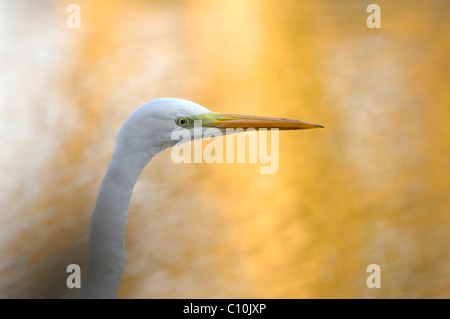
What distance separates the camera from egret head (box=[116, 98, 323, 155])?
0.73 metres

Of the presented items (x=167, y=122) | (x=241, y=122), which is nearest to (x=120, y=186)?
(x=167, y=122)

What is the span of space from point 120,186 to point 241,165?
944mm

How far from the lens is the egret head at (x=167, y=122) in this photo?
732mm

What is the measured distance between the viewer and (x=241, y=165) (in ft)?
5.36

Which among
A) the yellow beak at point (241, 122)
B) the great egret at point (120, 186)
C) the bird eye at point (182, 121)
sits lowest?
the great egret at point (120, 186)

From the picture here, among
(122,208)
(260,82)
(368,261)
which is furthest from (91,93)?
(368,261)

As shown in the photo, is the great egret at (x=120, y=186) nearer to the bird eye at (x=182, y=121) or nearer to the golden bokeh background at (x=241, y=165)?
the bird eye at (x=182, y=121)

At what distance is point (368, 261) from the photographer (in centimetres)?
155

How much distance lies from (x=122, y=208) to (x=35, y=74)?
3.26ft

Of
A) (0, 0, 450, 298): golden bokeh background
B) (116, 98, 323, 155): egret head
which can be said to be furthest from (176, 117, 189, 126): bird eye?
(0, 0, 450, 298): golden bokeh background

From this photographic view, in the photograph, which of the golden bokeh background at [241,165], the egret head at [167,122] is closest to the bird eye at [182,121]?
the egret head at [167,122]

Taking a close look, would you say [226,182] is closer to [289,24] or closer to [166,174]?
[166,174]
